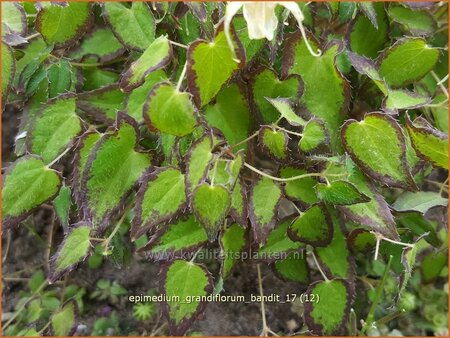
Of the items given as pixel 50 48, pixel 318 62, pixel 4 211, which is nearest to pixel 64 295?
pixel 4 211

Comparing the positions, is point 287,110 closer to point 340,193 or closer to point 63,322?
point 340,193

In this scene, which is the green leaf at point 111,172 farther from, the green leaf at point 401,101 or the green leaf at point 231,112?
the green leaf at point 401,101

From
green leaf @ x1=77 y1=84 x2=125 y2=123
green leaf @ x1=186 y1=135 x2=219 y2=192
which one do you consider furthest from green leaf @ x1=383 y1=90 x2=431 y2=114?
green leaf @ x1=77 y1=84 x2=125 y2=123

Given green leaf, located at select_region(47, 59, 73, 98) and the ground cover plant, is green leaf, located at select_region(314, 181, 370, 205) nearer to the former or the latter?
the ground cover plant

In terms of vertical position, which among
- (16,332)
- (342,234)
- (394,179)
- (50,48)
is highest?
(50,48)

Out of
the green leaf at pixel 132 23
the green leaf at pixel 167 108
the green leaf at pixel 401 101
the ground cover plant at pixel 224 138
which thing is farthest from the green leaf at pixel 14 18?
the green leaf at pixel 401 101

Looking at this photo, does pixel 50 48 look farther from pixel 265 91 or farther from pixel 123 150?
pixel 265 91

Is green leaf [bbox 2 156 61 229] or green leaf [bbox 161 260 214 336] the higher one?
green leaf [bbox 2 156 61 229]
